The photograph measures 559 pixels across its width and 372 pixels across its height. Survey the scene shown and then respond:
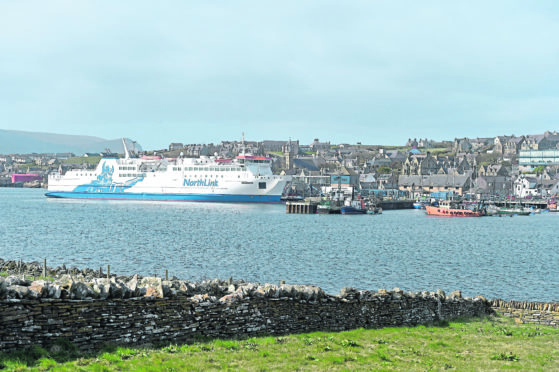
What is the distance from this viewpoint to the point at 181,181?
12281 centimetres

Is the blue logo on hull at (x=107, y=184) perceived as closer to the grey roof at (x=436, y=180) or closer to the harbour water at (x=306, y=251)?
the harbour water at (x=306, y=251)

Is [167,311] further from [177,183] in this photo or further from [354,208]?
[177,183]

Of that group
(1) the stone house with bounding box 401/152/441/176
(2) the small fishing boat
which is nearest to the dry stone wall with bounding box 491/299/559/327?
(2) the small fishing boat

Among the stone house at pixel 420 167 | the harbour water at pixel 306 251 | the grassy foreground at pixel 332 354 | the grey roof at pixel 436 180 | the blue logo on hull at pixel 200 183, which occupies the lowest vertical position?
the harbour water at pixel 306 251

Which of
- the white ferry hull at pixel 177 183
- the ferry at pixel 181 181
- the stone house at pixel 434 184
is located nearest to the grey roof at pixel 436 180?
the stone house at pixel 434 184

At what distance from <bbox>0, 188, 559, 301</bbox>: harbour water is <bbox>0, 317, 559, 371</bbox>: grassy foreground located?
16.2 metres

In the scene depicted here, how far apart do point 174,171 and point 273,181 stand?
65.5ft

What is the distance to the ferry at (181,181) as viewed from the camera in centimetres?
11775

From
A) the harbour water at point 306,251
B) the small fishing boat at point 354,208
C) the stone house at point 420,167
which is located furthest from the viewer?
the stone house at point 420,167

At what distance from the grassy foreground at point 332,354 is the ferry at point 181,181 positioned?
336 feet

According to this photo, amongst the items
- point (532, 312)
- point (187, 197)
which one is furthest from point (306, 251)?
point (187, 197)

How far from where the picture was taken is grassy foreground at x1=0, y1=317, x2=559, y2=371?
9530 mm

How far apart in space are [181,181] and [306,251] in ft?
255

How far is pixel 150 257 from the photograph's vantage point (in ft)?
142
